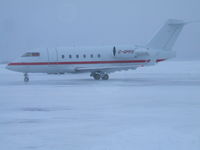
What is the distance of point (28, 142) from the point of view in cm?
738

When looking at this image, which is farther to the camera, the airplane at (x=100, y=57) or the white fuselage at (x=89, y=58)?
the white fuselage at (x=89, y=58)

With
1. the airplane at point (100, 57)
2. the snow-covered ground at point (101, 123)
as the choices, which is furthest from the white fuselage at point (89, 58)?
the snow-covered ground at point (101, 123)

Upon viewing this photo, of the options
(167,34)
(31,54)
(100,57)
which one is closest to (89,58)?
(100,57)

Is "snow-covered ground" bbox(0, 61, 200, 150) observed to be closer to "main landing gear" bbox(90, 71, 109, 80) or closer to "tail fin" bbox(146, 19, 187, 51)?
"main landing gear" bbox(90, 71, 109, 80)

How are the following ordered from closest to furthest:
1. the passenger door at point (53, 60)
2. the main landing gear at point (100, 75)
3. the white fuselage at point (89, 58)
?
1. the white fuselage at point (89, 58)
2. the passenger door at point (53, 60)
3. the main landing gear at point (100, 75)

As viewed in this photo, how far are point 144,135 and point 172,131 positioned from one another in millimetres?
770

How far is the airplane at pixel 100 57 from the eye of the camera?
25761 mm

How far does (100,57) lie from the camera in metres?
26.8

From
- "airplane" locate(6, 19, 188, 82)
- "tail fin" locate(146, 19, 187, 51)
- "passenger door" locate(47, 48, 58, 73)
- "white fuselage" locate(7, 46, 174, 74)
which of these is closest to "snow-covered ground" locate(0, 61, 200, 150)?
"airplane" locate(6, 19, 188, 82)

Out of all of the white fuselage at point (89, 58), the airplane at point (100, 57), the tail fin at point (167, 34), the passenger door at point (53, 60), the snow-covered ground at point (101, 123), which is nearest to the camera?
the snow-covered ground at point (101, 123)

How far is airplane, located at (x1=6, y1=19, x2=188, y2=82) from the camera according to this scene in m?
25.8

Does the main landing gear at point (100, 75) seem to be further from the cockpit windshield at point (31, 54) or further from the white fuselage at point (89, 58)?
the cockpit windshield at point (31, 54)

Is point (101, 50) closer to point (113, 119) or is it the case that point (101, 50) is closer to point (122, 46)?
point (122, 46)

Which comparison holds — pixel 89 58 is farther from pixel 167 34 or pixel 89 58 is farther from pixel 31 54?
pixel 167 34
